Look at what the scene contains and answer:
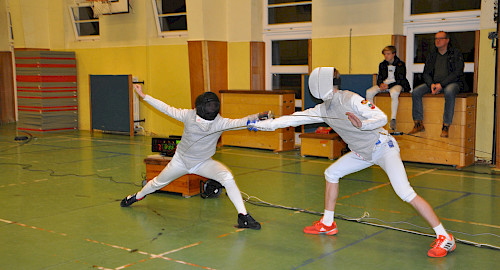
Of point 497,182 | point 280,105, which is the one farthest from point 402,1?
point 497,182

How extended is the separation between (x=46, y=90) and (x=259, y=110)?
5996mm

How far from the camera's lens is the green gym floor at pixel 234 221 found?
4148 mm

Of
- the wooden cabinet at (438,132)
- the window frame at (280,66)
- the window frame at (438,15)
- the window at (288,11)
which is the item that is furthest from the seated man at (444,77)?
the window at (288,11)

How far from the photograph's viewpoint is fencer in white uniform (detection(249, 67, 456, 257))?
4.20m

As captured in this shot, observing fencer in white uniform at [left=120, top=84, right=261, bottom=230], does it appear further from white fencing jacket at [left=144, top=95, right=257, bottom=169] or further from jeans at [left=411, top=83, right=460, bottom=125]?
jeans at [left=411, top=83, right=460, bottom=125]

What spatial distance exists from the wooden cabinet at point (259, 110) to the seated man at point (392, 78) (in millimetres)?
1922

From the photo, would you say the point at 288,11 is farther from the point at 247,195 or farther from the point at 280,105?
the point at 247,195

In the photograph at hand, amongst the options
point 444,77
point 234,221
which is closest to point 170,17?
point 444,77

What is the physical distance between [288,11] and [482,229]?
270 inches

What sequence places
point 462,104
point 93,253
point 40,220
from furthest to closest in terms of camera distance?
point 462,104 → point 40,220 → point 93,253

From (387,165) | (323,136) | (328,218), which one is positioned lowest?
(328,218)

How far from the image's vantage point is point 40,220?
208 inches

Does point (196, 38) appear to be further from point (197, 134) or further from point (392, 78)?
point (197, 134)

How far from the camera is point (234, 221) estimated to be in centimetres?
527
